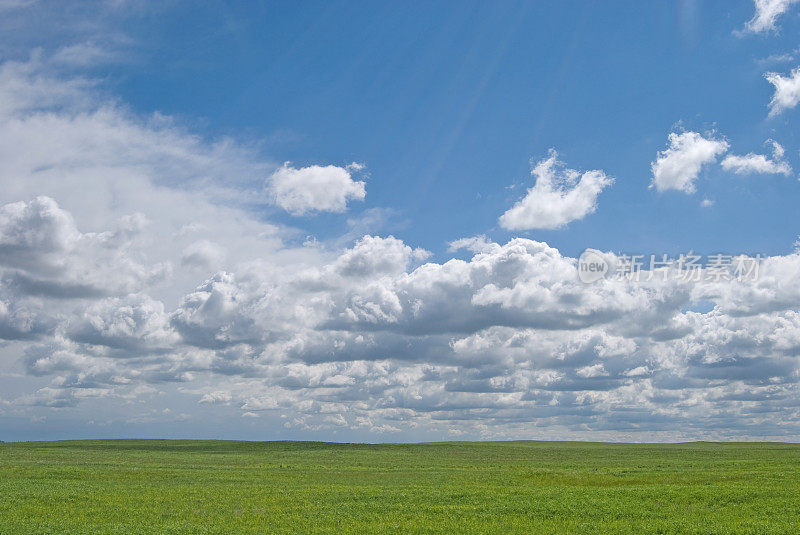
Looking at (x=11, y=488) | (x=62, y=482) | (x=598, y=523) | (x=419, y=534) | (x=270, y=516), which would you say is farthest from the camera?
(x=62, y=482)

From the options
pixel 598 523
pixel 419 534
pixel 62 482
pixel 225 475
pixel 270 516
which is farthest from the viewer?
pixel 225 475

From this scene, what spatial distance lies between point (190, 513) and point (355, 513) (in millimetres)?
10077

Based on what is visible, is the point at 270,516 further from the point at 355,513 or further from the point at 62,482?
the point at 62,482

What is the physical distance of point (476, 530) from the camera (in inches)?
1273

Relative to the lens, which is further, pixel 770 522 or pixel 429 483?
pixel 429 483

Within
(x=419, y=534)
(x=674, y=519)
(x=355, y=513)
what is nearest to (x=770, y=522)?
(x=674, y=519)

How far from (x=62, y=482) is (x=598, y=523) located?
46.1m

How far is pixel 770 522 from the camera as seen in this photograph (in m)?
32.5

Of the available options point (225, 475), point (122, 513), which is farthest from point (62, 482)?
point (122, 513)

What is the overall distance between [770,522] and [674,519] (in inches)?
181

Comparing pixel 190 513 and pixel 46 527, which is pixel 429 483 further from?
pixel 46 527

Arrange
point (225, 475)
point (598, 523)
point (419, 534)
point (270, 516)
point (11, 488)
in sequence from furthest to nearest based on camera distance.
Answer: point (225, 475)
point (11, 488)
point (270, 516)
point (598, 523)
point (419, 534)

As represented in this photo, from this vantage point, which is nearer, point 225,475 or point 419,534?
point 419,534

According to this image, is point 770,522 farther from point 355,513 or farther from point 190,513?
point 190,513
